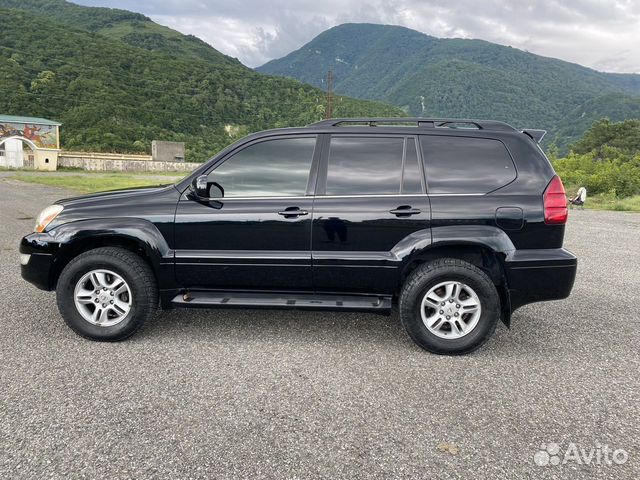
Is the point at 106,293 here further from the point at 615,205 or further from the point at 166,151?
the point at 166,151

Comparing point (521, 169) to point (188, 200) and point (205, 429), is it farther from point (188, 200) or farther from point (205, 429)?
point (205, 429)

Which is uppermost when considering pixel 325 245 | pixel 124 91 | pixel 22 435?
pixel 124 91

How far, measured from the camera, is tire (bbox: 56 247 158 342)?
138 inches

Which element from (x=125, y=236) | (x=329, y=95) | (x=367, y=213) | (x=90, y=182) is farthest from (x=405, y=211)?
(x=329, y=95)

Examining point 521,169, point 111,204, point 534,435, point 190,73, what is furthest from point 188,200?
point 190,73

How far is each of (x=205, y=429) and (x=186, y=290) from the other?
4.85ft

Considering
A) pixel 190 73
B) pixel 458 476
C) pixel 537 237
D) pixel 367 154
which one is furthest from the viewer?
pixel 190 73

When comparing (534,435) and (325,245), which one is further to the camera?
(325,245)

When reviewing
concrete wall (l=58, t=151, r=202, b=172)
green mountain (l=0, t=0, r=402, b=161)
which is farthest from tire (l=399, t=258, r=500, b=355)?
green mountain (l=0, t=0, r=402, b=161)

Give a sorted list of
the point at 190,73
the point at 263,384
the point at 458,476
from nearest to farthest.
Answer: the point at 458,476 < the point at 263,384 < the point at 190,73

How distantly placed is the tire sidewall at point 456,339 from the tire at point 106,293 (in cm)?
211

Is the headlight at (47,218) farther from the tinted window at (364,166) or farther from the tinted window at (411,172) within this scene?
the tinted window at (411,172)

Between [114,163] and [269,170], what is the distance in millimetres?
64303

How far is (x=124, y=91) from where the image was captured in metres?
82.2
